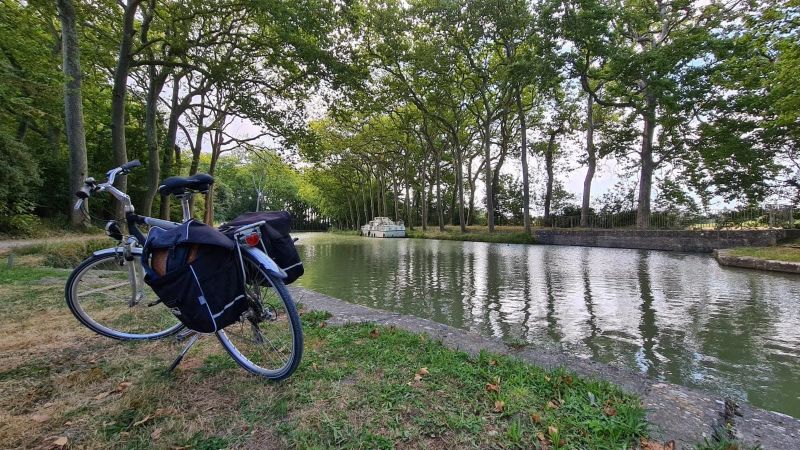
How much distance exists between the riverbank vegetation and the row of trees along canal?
6.33m

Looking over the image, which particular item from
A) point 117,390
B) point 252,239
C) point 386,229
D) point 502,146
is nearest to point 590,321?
point 252,239

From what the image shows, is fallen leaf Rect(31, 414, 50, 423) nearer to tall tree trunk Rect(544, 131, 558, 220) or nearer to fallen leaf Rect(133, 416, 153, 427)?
fallen leaf Rect(133, 416, 153, 427)

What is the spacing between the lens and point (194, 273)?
196 cm

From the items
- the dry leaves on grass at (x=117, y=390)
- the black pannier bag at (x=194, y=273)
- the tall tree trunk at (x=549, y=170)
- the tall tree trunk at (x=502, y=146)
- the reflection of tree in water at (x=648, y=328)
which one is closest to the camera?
the black pannier bag at (x=194, y=273)

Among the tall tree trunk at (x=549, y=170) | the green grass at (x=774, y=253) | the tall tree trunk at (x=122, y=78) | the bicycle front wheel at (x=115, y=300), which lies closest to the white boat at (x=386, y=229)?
the tall tree trunk at (x=549, y=170)

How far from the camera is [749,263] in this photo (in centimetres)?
968

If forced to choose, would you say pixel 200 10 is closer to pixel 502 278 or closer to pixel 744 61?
pixel 502 278

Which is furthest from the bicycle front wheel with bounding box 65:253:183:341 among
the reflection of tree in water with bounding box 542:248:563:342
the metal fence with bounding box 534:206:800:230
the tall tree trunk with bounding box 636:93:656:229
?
the tall tree trunk with bounding box 636:93:656:229

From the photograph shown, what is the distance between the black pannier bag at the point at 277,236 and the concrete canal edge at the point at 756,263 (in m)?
11.4

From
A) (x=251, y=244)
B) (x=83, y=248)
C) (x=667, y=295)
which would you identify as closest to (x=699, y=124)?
(x=667, y=295)

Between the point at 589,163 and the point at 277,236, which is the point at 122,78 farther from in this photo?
the point at 589,163

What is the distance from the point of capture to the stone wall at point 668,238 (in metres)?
12.8

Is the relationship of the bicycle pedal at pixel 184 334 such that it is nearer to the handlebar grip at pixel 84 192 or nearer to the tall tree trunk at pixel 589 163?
the handlebar grip at pixel 84 192

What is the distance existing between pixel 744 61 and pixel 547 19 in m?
7.43
